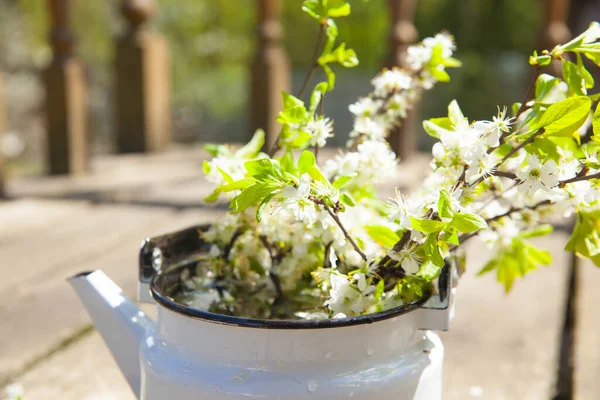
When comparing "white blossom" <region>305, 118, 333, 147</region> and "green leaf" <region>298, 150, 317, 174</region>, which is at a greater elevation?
"white blossom" <region>305, 118, 333, 147</region>

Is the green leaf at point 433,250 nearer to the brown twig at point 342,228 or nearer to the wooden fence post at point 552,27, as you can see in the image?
the brown twig at point 342,228

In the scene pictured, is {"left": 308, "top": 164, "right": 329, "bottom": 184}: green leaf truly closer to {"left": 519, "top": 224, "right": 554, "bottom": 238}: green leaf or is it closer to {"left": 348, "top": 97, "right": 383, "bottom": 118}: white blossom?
{"left": 348, "top": 97, "right": 383, "bottom": 118}: white blossom

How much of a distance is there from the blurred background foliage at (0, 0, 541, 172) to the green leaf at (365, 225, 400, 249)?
424cm

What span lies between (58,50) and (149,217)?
0.82m

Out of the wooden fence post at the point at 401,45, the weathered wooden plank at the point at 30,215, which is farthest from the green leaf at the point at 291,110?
the wooden fence post at the point at 401,45

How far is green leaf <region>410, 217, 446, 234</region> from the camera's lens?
0.49 meters

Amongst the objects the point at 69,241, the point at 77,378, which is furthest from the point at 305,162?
the point at 69,241

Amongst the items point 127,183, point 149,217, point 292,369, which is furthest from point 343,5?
point 127,183

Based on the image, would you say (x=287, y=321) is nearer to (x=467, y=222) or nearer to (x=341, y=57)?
(x=467, y=222)

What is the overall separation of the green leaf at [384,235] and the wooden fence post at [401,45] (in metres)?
1.77

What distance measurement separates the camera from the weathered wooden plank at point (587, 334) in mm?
907

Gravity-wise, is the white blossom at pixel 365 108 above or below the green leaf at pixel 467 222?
above

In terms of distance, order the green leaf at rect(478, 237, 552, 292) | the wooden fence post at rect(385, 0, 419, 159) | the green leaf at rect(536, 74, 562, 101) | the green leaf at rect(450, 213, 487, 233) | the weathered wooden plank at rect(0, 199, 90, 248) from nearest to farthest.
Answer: the green leaf at rect(450, 213, 487, 233) < the green leaf at rect(536, 74, 562, 101) < the green leaf at rect(478, 237, 552, 292) < the weathered wooden plank at rect(0, 199, 90, 248) < the wooden fence post at rect(385, 0, 419, 159)

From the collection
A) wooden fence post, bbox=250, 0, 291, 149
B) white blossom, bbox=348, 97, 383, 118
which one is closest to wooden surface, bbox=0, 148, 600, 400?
white blossom, bbox=348, 97, 383, 118
